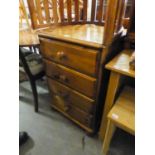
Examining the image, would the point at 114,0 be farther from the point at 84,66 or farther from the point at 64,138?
the point at 64,138

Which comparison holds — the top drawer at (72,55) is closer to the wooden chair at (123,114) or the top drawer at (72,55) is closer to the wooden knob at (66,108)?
the wooden chair at (123,114)

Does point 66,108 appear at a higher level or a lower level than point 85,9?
lower

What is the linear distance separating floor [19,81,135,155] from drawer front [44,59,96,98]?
482mm

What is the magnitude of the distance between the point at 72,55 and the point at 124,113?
1.59 ft

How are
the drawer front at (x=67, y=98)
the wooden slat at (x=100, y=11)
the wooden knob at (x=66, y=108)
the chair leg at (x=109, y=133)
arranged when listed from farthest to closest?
the wooden knob at (x=66, y=108) < the wooden slat at (x=100, y=11) < the drawer front at (x=67, y=98) < the chair leg at (x=109, y=133)

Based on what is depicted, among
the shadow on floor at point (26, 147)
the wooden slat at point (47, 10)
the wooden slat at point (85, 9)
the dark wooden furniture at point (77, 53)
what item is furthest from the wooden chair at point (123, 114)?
the wooden slat at point (47, 10)

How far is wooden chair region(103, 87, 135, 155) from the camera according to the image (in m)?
0.82

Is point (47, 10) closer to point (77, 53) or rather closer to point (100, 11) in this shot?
point (100, 11)

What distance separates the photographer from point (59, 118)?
145 centimetres

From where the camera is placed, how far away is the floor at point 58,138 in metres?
1.17

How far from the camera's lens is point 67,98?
121 cm

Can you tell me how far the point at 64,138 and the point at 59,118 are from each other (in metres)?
0.23

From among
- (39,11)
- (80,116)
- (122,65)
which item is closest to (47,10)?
(39,11)
